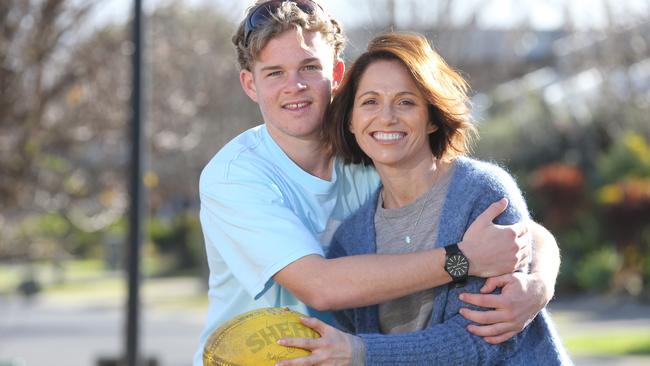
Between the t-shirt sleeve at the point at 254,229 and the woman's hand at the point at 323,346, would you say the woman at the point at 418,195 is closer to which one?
the woman's hand at the point at 323,346

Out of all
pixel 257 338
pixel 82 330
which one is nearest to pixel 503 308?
pixel 257 338

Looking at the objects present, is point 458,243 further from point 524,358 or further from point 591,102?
point 591,102

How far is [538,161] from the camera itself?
78.7ft

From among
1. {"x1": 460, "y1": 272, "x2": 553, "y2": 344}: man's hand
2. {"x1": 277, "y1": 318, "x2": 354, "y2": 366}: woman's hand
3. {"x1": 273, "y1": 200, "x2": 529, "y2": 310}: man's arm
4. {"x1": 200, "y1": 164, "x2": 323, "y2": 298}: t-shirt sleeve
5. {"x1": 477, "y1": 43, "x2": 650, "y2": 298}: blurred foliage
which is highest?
{"x1": 477, "y1": 43, "x2": 650, "y2": 298}: blurred foliage


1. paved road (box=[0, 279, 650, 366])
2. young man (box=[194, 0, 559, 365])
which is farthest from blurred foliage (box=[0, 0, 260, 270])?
paved road (box=[0, 279, 650, 366])

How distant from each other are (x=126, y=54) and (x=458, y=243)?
5.30 meters

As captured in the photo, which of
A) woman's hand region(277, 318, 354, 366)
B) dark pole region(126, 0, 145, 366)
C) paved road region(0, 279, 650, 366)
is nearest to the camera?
woman's hand region(277, 318, 354, 366)

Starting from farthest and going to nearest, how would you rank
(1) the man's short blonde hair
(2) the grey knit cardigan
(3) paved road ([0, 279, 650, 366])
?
(3) paved road ([0, 279, 650, 366]) < (1) the man's short blonde hair < (2) the grey knit cardigan

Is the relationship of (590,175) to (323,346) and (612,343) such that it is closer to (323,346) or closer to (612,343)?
(612,343)

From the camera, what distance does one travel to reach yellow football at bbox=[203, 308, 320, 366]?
3426 mm

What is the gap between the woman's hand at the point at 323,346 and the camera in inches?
135

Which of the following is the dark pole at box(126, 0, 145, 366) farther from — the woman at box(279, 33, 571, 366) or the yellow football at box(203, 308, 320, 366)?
the yellow football at box(203, 308, 320, 366)

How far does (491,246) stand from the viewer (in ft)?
11.7

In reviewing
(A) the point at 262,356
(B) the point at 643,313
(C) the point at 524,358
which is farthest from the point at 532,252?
(B) the point at 643,313
